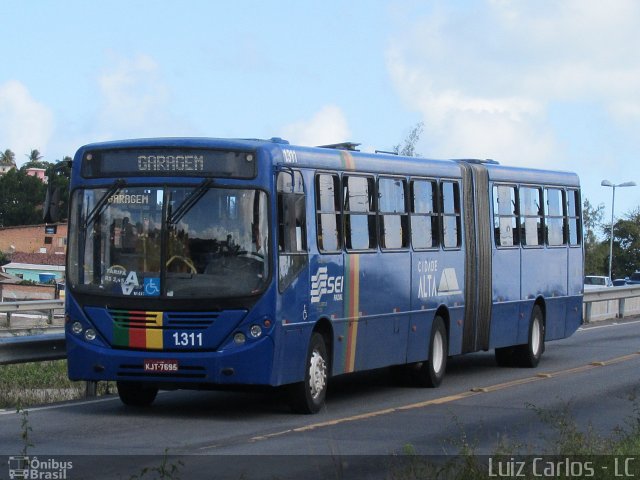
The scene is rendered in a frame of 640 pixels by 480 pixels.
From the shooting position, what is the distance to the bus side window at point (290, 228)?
14851mm

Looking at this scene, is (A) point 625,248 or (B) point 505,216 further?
(A) point 625,248

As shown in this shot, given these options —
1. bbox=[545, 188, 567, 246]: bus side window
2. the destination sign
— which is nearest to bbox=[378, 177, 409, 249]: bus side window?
the destination sign

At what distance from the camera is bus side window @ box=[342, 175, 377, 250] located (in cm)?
1683

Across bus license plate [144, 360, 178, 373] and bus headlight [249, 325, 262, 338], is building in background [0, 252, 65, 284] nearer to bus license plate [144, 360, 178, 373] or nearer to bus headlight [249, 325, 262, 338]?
bus license plate [144, 360, 178, 373]

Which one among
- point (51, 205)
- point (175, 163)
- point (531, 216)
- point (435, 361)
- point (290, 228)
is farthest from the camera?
point (531, 216)

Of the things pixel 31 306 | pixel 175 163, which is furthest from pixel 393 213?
pixel 31 306

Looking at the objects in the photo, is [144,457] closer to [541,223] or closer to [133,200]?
[133,200]

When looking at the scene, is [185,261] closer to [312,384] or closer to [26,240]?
[312,384]

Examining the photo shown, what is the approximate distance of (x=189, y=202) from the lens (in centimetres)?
1474

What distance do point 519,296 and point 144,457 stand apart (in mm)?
12153

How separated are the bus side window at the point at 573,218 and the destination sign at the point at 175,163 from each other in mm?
11512

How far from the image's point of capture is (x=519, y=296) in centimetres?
2291

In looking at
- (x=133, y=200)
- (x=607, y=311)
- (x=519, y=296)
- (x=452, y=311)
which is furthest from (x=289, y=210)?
(x=607, y=311)

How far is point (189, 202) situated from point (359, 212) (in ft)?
9.79
